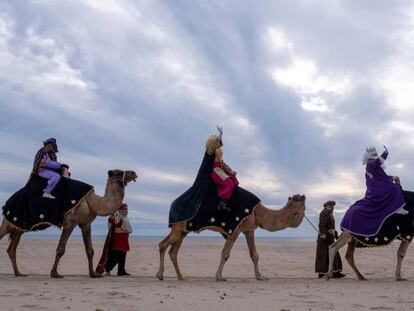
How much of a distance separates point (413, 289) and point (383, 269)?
259 inches

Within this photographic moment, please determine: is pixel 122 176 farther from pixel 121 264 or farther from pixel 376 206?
pixel 376 206

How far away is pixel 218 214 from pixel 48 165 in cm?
348

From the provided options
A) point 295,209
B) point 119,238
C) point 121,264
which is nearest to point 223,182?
point 295,209

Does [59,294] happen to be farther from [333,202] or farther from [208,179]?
[333,202]

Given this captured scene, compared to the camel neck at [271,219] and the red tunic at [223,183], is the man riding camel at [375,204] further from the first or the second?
the red tunic at [223,183]

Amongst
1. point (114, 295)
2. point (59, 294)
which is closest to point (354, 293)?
point (114, 295)

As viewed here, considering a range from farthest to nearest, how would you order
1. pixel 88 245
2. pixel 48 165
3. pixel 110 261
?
pixel 110 261
pixel 88 245
pixel 48 165

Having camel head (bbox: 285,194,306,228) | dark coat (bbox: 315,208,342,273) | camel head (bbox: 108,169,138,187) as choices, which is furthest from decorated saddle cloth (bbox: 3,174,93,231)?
dark coat (bbox: 315,208,342,273)

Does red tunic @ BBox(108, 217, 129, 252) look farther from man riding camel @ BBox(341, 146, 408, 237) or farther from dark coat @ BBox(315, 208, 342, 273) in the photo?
man riding camel @ BBox(341, 146, 408, 237)

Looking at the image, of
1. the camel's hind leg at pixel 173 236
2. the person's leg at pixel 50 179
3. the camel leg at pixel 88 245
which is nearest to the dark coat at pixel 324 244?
the camel's hind leg at pixel 173 236

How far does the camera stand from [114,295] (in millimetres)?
7051

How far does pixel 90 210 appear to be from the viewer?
10.7m

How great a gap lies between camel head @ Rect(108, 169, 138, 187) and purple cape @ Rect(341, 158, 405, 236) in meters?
4.38

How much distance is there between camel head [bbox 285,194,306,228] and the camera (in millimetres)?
11070
